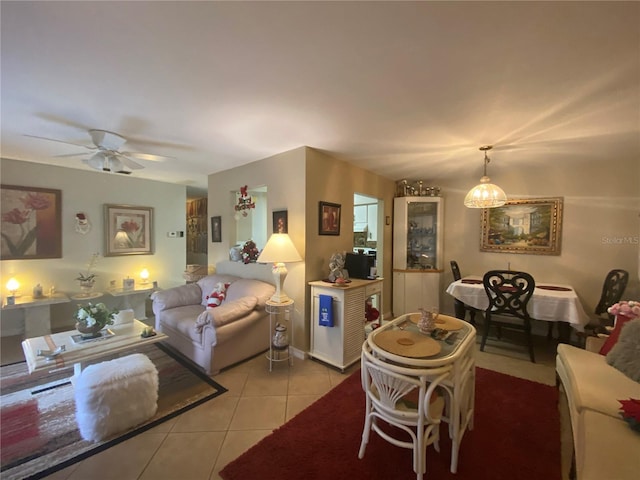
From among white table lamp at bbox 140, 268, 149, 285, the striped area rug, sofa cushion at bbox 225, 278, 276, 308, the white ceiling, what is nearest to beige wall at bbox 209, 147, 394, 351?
sofa cushion at bbox 225, 278, 276, 308

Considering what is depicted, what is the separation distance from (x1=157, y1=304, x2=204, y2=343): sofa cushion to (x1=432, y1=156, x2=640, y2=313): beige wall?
3822 millimetres

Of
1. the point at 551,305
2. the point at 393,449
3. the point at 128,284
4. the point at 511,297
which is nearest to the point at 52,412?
the point at 128,284

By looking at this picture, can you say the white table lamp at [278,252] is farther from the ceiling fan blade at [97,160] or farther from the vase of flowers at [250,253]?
the ceiling fan blade at [97,160]

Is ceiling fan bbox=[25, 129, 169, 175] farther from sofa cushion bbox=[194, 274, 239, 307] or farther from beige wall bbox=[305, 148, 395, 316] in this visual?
sofa cushion bbox=[194, 274, 239, 307]

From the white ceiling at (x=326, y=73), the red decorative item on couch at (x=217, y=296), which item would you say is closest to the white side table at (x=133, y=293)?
the red decorative item on couch at (x=217, y=296)

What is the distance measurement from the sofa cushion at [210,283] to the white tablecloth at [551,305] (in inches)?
121

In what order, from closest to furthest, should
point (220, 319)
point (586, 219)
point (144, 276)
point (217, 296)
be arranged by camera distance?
point (220, 319), point (217, 296), point (586, 219), point (144, 276)

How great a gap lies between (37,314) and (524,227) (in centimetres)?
657

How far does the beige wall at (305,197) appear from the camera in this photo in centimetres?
291

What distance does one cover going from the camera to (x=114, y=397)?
1.82 meters

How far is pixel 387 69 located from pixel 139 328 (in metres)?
3.00

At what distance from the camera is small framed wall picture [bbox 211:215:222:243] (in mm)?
4125

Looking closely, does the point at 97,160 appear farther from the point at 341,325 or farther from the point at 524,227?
the point at 524,227

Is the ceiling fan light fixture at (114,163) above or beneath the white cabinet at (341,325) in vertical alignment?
above
